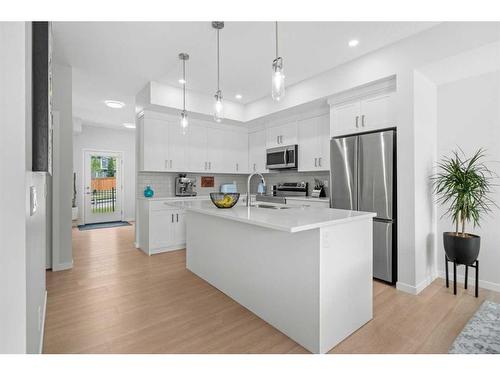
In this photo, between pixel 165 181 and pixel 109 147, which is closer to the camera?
pixel 165 181

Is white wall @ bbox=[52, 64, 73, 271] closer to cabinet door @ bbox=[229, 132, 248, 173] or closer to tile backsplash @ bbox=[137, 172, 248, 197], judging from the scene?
tile backsplash @ bbox=[137, 172, 248, 197]

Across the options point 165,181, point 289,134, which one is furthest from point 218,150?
point 289,134

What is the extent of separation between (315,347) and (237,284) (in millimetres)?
956

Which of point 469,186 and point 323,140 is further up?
point 323,140

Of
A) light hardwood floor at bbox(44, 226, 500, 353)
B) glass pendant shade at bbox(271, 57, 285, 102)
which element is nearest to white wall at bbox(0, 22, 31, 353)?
light hardwood floor at bbox(44, 226, 500, 353)

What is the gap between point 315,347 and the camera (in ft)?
5.66

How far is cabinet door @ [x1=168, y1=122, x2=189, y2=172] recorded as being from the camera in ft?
14.8

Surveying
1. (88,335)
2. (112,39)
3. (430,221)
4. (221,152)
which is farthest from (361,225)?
(221,152)

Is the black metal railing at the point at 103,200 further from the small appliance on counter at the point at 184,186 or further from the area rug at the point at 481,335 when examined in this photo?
the area rug at the point at 481,335

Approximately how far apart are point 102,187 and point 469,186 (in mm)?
8178

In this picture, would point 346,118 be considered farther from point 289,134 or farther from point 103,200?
point 103,200

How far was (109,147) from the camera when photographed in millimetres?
7461

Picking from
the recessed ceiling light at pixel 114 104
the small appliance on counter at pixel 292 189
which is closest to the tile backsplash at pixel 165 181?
the small appliance on counter at pixel 292 189
